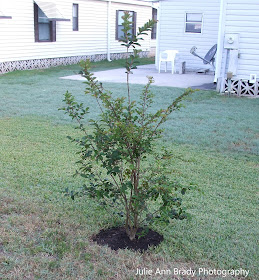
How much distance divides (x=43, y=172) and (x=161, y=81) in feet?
29.8

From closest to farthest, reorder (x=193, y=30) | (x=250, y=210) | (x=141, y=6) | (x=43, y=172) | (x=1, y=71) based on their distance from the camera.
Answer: (x=250, y=210) → (x=43, y=172) → (x=1, y=71) → (x=193, y=30) → (x=141, y=6)

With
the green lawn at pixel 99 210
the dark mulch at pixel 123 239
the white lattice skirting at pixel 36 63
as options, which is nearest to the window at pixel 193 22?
the white lattice skirting at pixel 36 63

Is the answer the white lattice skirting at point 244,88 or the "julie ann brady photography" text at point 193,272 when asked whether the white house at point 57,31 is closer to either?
the white lattice skirting at point 244,88

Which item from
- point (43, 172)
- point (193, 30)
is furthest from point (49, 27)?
point (43, 172)

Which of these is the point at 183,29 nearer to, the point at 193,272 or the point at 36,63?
the point at 36,63

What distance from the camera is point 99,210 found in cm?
354

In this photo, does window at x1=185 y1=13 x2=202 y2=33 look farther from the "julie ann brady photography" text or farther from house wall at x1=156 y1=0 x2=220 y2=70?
the "julie ann brady photography" text

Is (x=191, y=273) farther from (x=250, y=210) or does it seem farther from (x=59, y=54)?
(x=59, y=54)

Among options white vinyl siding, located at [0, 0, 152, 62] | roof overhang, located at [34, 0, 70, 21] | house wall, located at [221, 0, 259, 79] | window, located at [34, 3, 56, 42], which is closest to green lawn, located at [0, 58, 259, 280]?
house wall, located at [221, 0, 259, 79]

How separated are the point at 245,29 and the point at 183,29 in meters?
6.27

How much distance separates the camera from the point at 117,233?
3.31 m

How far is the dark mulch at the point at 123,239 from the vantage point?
3.11m

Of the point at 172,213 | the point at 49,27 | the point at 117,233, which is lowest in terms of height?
the point at 117,233

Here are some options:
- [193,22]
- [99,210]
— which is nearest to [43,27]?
[193,22]
